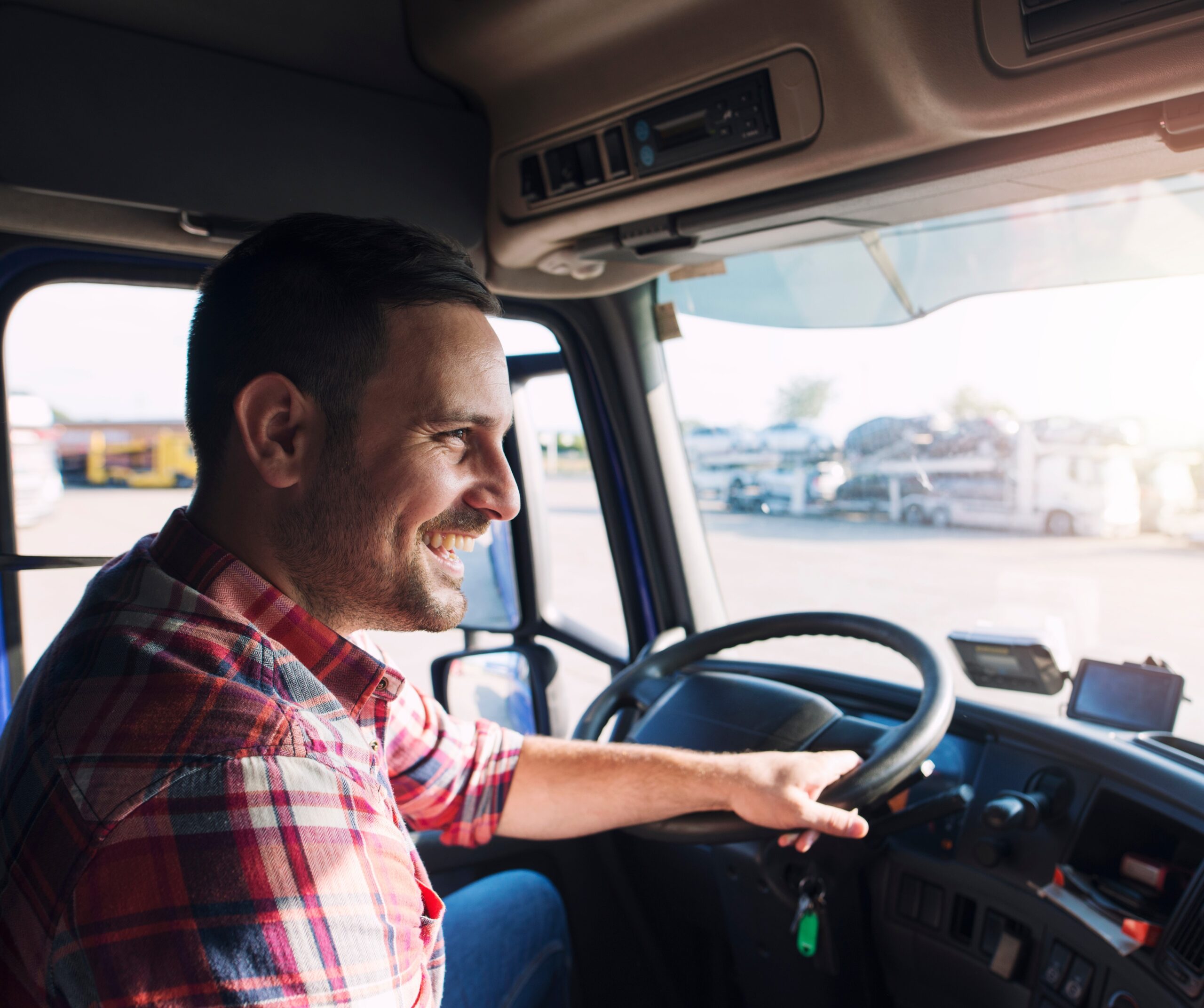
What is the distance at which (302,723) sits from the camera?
975mm

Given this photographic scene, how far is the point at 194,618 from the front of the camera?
104cm

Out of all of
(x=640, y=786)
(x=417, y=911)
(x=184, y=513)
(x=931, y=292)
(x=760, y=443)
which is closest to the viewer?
(x=417, y=911)

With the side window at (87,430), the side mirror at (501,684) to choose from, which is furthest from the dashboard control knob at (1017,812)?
the side mirror at (501,684)

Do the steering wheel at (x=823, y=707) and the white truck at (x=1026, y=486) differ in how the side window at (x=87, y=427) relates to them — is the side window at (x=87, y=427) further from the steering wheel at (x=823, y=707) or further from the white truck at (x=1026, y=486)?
the white truck at (x=1026, y=486)

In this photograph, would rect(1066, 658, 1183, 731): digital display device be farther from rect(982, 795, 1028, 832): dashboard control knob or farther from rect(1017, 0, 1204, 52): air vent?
rect(1017, 0, 1204, 52): air vent

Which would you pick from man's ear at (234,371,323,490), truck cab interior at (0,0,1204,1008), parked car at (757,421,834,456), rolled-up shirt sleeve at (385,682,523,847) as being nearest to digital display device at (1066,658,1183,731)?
truck cab interior at (0,0,1204,1008)

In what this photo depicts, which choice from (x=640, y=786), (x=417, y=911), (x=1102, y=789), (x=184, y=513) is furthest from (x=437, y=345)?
(x=1102, y=789)

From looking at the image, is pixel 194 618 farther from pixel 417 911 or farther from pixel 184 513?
pixel 417 911

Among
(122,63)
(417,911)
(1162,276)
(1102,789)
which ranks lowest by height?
(1102,789)

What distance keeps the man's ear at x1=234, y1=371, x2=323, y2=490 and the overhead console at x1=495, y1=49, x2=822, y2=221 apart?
95 centimetres

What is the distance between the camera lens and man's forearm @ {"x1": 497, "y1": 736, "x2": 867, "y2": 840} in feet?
4.89

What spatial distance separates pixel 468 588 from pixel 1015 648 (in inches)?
66.1

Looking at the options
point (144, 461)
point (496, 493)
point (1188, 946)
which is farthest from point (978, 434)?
point (144, 461)

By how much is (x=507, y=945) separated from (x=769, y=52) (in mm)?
1738
